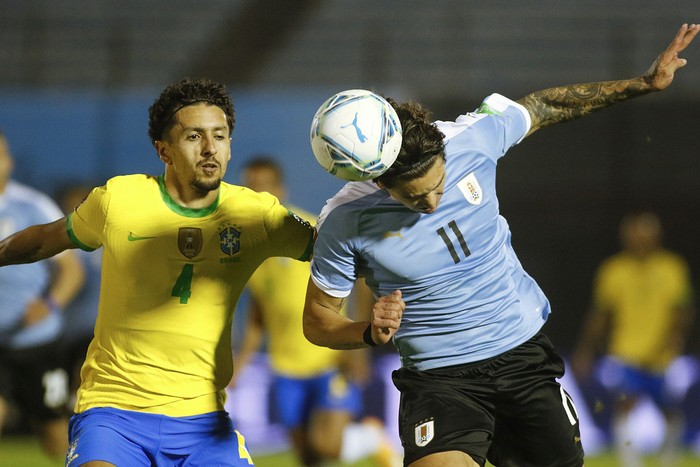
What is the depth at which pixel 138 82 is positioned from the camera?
563 inches

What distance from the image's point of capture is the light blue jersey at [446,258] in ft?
13.7

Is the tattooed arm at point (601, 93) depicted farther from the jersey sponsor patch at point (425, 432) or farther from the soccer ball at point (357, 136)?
the jersey sponsor patch at point (425, 432)

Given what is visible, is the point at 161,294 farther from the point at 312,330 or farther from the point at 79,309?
the point at 79,309

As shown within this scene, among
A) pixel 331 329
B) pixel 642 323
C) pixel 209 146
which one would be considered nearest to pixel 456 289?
pixel 331 329

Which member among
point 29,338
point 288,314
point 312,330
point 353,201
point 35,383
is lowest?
point 35,383

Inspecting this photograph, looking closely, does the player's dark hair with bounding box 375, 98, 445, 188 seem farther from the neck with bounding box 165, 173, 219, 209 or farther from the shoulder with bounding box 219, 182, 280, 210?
the neck with bounding box 165, 173, 219, 209

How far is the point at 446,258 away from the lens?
4.23m

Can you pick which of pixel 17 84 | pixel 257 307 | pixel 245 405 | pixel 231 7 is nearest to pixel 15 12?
pixel 17 84

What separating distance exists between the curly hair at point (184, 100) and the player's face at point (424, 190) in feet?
2.58

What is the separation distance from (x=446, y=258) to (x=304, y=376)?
12.5 feet

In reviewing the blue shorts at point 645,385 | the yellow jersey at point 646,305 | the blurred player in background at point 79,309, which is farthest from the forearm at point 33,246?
the yellow jersey at point 646,305

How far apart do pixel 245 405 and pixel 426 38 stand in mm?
6483

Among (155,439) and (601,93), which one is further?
(601,93)

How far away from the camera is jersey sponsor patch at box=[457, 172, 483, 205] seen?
4.29m
